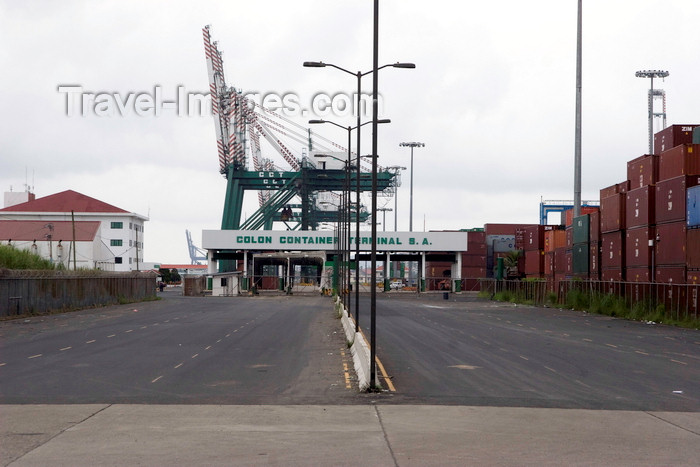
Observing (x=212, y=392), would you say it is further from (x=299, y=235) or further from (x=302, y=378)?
(x=299, y=235)

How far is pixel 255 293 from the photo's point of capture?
315ft

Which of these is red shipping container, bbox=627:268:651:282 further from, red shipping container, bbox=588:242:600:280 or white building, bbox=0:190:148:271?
white building, bbox=0:190:148:271

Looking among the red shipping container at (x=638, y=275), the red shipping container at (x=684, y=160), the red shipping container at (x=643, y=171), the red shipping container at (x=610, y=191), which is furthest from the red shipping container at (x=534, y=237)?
the red shipping container at (x=684, y=160)

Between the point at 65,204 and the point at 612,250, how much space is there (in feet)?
321

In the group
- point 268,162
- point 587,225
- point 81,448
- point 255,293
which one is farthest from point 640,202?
point 268,162

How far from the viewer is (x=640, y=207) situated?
4659 centimetres

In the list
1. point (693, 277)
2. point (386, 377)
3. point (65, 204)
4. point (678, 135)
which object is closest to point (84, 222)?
point (65, 204)

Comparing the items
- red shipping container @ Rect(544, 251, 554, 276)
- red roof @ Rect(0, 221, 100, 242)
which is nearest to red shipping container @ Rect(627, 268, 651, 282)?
red shipping container @ Rect(544, 251, 554, 276)

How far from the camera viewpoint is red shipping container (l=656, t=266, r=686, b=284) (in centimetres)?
4047

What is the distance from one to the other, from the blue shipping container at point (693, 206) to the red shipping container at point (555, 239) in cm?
2893

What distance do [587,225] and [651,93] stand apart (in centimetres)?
3414

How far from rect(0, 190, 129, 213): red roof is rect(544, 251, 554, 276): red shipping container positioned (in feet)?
255

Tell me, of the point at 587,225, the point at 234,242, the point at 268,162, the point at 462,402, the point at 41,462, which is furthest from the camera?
the point at 268,162

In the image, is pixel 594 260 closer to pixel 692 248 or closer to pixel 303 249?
pixel 692 248
